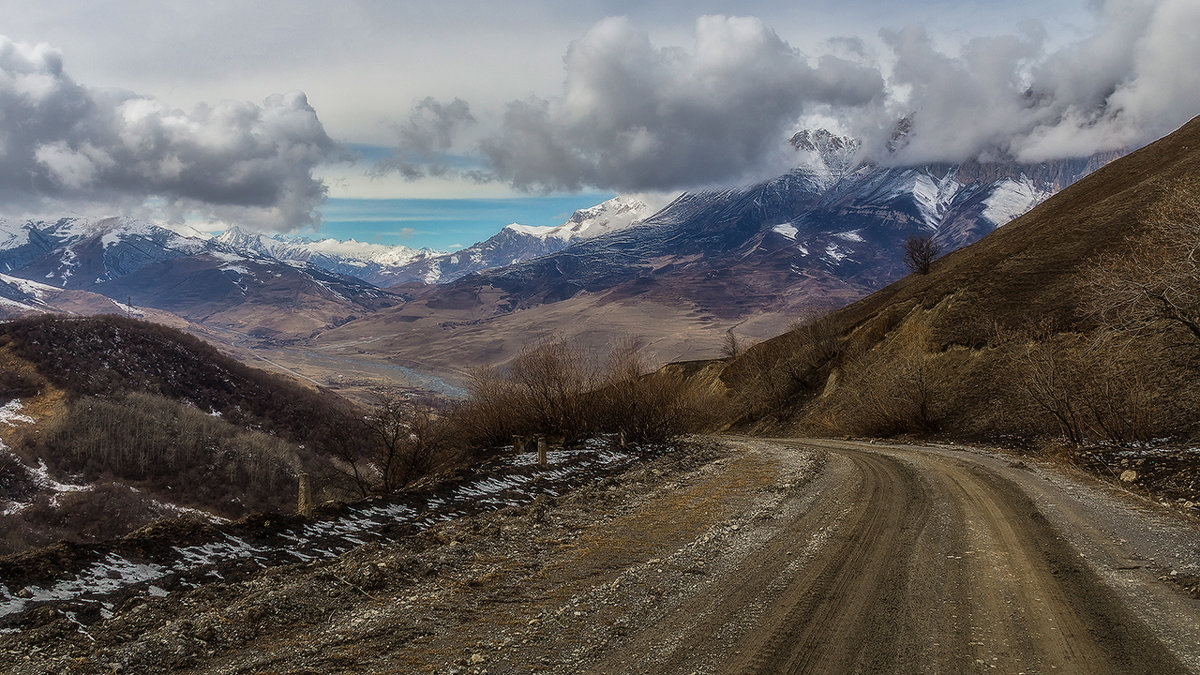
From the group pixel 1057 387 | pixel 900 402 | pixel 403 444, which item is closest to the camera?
pixel 1057 387

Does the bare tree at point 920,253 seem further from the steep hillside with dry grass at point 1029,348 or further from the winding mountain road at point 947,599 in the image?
the winding mountain road at point 947,599

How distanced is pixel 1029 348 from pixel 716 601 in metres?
20.8

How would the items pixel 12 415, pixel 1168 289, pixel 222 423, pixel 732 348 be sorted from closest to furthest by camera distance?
1. pixel 1168 289
2. pixel 732 348
3. pixel 12 415
4. pixel 222 423

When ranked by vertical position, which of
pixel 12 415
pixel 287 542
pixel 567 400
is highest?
pixel 567 400

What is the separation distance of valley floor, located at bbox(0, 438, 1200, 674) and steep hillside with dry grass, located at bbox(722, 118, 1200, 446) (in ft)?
27.8

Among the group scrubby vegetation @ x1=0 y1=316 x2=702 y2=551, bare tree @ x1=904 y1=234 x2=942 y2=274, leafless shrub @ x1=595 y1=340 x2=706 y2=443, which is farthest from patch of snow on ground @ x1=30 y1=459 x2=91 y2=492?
bare tree @ x1=904 y1=234 x2=942 y2=274

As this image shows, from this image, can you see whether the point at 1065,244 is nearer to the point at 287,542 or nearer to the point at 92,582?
the point at 287,542

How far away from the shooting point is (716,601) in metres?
7.59

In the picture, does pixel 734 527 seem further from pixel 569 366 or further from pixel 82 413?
pixel 82 413

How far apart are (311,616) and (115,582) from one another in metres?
2.63

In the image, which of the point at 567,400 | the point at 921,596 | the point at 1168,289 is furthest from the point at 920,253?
the point at 921,596

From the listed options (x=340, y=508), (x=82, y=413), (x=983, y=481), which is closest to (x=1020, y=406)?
(x=983, y=481)

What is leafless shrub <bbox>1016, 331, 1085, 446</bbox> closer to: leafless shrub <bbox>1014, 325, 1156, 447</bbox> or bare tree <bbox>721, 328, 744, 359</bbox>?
leafless shrub <bbox>1014, 325, 1156, 447</bbox>

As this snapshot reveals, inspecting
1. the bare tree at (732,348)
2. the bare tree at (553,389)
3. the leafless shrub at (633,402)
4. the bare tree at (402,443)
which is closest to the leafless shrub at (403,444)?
the bare tree at (402,443)
